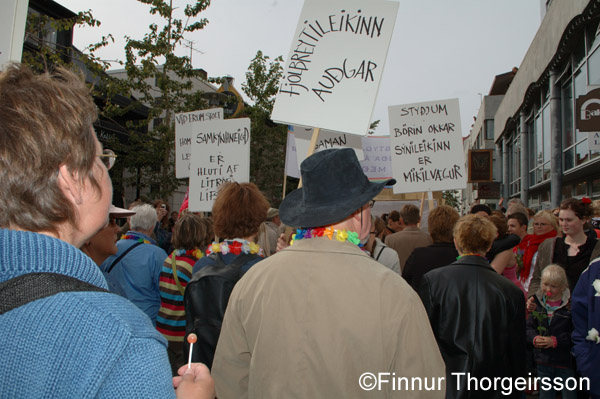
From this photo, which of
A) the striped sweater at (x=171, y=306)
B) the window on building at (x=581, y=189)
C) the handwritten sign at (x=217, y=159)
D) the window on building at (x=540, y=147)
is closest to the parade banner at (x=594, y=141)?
the window on building at (x=581, y=189)

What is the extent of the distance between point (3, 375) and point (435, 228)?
4.37m

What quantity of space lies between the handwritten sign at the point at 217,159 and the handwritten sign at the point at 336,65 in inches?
78.2

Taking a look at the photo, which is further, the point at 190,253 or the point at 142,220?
the point at 142,220

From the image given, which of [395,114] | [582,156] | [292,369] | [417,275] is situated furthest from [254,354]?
[582,156]

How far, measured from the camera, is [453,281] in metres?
3.32

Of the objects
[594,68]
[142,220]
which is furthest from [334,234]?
[594,68]

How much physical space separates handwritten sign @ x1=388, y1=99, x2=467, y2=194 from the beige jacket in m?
4.74

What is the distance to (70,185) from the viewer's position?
107 cm

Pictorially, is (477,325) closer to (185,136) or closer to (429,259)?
(429,259)

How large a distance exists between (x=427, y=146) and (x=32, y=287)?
637 centimetres

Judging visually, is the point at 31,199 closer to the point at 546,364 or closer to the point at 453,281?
the point at 453,281

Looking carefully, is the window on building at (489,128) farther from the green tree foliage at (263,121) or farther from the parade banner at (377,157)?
the parade banner at (377,157)

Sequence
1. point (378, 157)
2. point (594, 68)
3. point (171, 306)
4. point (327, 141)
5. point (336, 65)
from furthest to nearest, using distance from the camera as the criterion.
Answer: point (594, 68) < point (378, 157) < point (327, 141) < point (171, 306) < point (336, 65)

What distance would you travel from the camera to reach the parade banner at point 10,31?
6.82 ft
